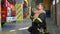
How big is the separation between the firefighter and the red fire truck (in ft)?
0.77

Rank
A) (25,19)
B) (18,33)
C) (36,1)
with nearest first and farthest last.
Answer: (36,1) < (25,19) < (18,33)

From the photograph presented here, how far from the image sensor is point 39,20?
2182 millimetres

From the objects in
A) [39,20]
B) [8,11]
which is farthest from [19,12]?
[39,20]

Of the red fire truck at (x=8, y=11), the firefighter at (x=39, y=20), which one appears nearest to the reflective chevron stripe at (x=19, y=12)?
the red fire truck at (x=8, y=11)

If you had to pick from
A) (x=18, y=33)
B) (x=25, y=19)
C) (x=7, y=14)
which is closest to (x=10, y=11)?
(x=7, y=14)

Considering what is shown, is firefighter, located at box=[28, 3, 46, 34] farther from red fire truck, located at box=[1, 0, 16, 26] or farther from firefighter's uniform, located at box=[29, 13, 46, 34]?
red fire truck, located at box=[1, 0, 16, 26]

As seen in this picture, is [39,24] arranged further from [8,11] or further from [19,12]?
[8,11]

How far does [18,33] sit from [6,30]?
0.66ft

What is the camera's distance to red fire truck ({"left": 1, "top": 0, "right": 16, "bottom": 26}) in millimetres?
2227

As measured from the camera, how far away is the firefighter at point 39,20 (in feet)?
7.13

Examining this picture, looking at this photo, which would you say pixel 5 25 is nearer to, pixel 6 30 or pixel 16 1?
pixel 6 30

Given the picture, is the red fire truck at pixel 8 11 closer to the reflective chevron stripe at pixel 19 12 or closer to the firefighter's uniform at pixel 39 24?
the reflective chevron stripe at pixel 19 12

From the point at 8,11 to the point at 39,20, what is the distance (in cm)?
36

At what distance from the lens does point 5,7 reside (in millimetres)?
2244
